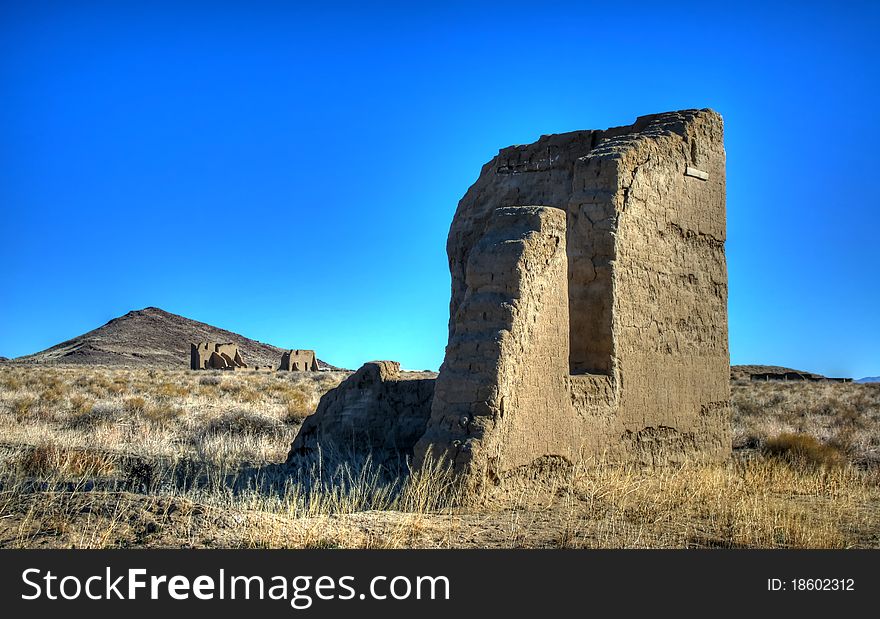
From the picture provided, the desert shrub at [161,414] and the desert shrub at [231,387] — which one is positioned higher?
the desert shrub at [231,387]

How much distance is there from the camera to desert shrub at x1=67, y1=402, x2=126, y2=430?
50.4 feet

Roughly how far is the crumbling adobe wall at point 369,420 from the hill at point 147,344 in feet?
149

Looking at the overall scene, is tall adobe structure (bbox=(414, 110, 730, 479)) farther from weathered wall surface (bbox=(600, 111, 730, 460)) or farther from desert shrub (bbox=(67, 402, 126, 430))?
desert shrub (bbox=(67, 402, 126, 430))


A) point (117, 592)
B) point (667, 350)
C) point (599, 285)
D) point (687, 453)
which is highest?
point (599, 285)

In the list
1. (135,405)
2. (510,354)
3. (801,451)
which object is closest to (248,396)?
(135,405)

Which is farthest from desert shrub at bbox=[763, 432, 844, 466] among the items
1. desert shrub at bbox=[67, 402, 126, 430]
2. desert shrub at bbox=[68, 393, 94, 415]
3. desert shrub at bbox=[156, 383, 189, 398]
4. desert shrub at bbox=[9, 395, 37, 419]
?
desert shrub at bbox=[156, 383, 189, 398]

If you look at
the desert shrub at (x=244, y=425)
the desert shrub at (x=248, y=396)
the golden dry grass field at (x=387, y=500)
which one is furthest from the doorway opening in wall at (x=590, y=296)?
the desert shrub at (x=248, y=396)

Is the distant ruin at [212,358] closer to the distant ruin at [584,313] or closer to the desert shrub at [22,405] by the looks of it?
the desert shrub at [22,405]

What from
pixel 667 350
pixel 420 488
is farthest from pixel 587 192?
pixel 420 488

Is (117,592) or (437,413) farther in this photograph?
(437,413)

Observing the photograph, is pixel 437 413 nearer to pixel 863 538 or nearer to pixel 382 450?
pixel 382 450

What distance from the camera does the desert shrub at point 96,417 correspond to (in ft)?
50.4

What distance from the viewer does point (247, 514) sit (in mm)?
6203

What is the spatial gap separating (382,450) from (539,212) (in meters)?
3.27
